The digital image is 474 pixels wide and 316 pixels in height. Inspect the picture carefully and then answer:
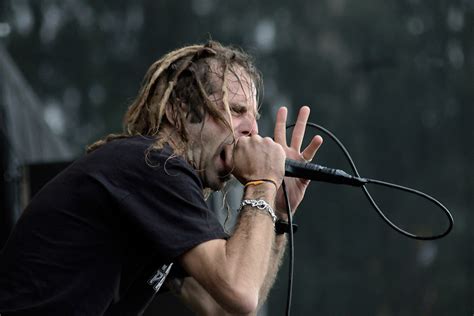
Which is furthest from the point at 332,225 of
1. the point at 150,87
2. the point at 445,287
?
the point at 150,87

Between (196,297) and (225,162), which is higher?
(225,162)

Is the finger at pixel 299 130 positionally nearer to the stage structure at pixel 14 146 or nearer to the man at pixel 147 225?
the man at pixel 147 225

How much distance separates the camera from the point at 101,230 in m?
1.72

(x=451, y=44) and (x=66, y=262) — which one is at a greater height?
(x=451, y=44)

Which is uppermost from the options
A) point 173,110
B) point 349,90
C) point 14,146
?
point 349,90

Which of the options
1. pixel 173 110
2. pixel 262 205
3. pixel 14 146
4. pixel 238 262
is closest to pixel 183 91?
pixel 173 110

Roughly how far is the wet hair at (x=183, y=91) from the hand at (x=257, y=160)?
0.21ft

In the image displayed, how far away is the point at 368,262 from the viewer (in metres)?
9.68

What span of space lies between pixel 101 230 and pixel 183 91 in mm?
431

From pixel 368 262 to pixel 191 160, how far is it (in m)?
8.03

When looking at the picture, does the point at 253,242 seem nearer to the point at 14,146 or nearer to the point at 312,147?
the point at 312,147

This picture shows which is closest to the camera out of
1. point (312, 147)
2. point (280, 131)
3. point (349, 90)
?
point (280, 131)

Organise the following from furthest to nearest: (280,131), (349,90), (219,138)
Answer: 1. (349,90)
2. (280,131)
3. (219,138)

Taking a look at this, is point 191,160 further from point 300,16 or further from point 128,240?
point 300,16
